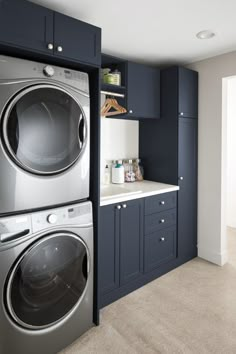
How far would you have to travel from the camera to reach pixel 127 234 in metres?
2.34

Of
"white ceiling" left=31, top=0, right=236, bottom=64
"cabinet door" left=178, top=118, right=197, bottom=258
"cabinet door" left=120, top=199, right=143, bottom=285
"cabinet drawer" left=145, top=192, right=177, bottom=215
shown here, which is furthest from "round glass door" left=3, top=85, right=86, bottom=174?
"cabinet door" left=178, top=118, right=197, bottom=258

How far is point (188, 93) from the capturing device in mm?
2852

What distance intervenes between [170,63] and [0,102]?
7.27ft

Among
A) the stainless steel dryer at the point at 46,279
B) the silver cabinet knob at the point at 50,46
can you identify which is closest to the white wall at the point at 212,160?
the stainless steel dryer at the point at 46,279

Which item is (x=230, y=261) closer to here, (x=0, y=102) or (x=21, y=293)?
(x=21, y=293)

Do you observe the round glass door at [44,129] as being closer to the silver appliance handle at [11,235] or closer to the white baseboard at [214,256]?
the silver appliance handle at [11,235]

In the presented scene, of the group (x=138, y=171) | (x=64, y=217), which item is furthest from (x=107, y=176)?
(x=64, y=217)

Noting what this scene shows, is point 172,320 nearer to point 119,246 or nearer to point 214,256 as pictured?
point 119,246

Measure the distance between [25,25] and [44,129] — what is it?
0.59 m

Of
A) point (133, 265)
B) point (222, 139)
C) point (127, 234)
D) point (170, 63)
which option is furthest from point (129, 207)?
point (170, 63)

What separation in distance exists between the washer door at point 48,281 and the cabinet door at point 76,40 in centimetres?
116

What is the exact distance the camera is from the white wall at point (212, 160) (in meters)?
2.79

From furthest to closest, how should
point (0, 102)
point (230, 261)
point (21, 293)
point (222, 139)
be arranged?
1. point (230, 261)
2. point (222, 139)
3. point (21, 293)
4. point (0, 102)

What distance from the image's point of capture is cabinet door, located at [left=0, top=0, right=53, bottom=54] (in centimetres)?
142
